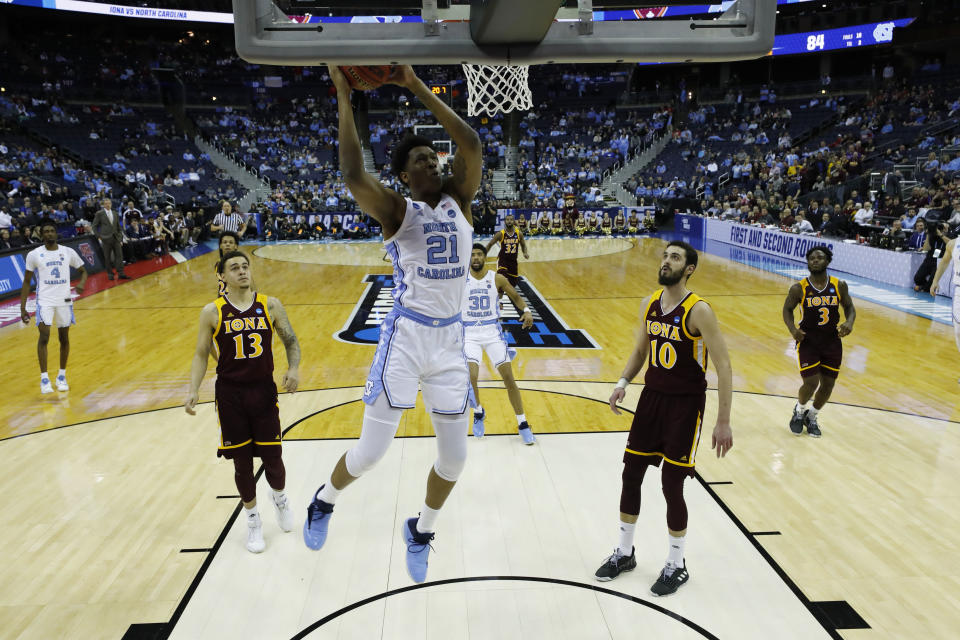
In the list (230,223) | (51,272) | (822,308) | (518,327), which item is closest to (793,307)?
(822,308)

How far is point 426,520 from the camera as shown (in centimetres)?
351

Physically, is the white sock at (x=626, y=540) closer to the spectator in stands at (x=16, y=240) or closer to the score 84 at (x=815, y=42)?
the spectator in stands at (x=16, y=240)

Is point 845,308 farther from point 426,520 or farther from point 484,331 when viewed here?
point 426,520

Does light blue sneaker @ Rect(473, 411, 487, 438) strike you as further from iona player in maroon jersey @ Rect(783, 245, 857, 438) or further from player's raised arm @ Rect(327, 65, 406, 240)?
player's raised arm @ Rect(327, 65, 406, 240)

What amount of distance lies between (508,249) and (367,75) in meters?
7.78

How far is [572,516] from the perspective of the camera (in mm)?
4797

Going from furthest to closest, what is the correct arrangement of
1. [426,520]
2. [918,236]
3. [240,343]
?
[918,236], [240,343], [426,520]

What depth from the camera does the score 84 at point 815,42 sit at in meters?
31.9

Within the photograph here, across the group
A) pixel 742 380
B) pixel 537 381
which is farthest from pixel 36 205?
pixel 742 380

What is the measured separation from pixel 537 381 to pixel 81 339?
689cm

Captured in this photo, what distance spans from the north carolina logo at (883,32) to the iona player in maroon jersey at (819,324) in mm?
30521

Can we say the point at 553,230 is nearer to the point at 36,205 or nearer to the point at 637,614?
the point at 36,205

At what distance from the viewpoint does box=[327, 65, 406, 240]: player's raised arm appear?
2803 mm

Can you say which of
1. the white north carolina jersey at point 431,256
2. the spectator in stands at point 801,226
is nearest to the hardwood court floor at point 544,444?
the white north carolina jersey at point 431,256
